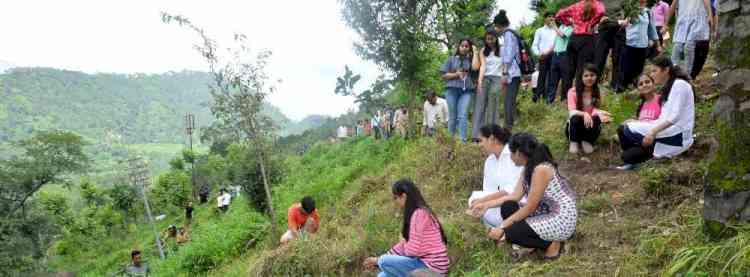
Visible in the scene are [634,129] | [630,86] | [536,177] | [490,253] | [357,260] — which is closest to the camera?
[536,177]

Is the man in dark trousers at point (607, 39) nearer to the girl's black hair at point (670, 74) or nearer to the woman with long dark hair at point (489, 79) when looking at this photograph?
the woman with long dark hair at point (489, 79)

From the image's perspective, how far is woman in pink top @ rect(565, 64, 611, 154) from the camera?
498cm

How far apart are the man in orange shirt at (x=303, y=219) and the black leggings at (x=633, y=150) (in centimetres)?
369

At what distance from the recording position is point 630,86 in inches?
257

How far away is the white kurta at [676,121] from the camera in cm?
411

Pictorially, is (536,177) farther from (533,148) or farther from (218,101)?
(218,101)

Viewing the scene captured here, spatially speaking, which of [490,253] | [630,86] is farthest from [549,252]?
[630,86]

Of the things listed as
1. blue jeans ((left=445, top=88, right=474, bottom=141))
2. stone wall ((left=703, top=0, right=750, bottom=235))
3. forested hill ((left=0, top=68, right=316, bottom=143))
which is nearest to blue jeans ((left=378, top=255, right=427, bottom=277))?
stone wall ((left=703, top=0, right=750, bottom=235))

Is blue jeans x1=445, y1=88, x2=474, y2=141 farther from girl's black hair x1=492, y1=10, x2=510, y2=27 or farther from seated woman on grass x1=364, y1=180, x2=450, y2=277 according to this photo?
seated woman on grass x1=364, y1=180, x2=450, y2=277

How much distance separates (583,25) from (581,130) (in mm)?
1645

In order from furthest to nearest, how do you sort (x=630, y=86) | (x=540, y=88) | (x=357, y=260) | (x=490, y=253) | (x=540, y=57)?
(x=540, y=88) < (x=540, y=57) < (x=630, y=86) < (x=357, y=260) < (x=490, y=253)

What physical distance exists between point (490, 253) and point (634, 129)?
1768mm

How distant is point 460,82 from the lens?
261 inches

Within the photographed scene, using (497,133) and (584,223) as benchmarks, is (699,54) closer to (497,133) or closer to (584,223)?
(584,223)
